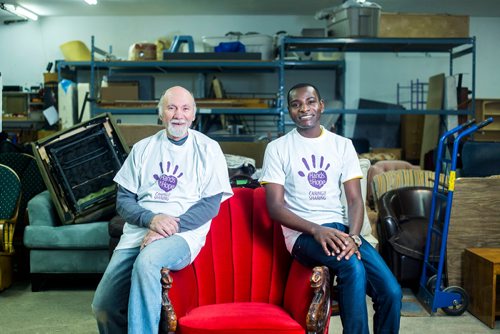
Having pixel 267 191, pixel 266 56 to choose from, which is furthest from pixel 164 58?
pixel 267 191

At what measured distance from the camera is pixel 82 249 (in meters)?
4.58

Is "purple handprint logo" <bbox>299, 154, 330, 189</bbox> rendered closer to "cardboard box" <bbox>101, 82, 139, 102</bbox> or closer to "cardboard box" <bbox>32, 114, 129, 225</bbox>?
"cardboard box" <bbox>32, 114, 129, 225</bbox>

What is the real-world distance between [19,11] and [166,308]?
9294 millimetres

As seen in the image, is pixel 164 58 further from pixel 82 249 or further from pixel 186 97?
pixel 186 97

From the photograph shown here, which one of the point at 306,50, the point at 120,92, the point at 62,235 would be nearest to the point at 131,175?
the point at 62,235

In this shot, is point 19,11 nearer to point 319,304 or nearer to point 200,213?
point 200,213

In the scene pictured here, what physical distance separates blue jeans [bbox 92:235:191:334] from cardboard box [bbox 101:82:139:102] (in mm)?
5745

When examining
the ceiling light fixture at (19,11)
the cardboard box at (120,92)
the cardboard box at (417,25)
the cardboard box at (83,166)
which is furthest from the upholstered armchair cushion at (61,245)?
the ceiling light fixture at (19,11)

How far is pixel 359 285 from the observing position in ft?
7.98

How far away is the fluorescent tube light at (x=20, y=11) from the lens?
32.9ft

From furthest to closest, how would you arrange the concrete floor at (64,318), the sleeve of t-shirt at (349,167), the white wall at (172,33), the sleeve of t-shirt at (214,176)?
the white wall at (172,33), the concrete floor at (64,318), the sleeve of t-shirt at (349,167), the sleeve of t-shirt at (214,176)

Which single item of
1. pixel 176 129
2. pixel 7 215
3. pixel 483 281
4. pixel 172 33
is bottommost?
pixel 483 281

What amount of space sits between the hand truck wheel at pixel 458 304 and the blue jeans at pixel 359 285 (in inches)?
58.5

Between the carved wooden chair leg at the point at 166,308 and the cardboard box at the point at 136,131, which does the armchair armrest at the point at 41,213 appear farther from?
the carved wooden chair leg at the point at 166,308
